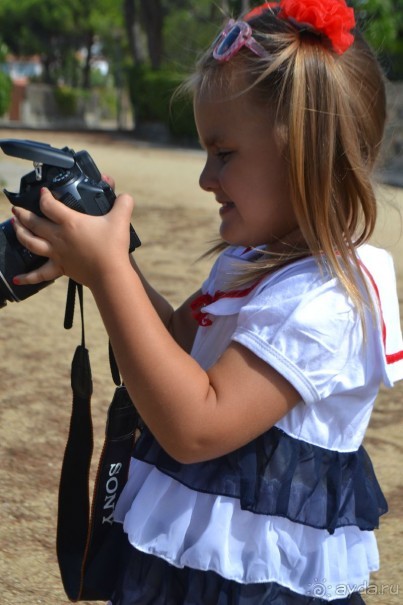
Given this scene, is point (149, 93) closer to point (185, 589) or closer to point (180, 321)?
point (180, 321)

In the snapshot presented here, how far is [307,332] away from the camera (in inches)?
53.1

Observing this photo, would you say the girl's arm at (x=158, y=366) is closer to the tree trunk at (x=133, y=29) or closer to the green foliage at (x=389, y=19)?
the green foliage at (x=389, y=19)

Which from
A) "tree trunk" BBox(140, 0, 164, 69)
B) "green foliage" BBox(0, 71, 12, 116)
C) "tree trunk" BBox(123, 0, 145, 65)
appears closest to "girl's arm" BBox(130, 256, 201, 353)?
"green foliage" BBox(0, 71, 12, 116)

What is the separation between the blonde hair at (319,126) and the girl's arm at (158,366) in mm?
207

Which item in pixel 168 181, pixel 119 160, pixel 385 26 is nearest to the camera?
pixel 168 181

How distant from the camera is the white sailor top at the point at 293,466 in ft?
4.48

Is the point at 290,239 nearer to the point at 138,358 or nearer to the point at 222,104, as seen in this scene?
the point at 222,104

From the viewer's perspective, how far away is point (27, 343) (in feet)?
13.9

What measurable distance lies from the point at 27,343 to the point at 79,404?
269cm

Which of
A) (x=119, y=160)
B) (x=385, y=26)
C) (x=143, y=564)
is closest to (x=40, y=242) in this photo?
(x=143, y=564)

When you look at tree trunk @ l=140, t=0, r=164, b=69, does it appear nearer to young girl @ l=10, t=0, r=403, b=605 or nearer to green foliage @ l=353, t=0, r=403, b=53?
green foliage @ l=353, t=0, r=403, b=53

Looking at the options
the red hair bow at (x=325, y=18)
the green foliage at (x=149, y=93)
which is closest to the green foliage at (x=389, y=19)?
the green foliage at (x=149, y=93)

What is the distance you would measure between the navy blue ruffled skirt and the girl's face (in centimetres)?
52

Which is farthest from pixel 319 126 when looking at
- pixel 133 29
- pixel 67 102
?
pixel 67 102
